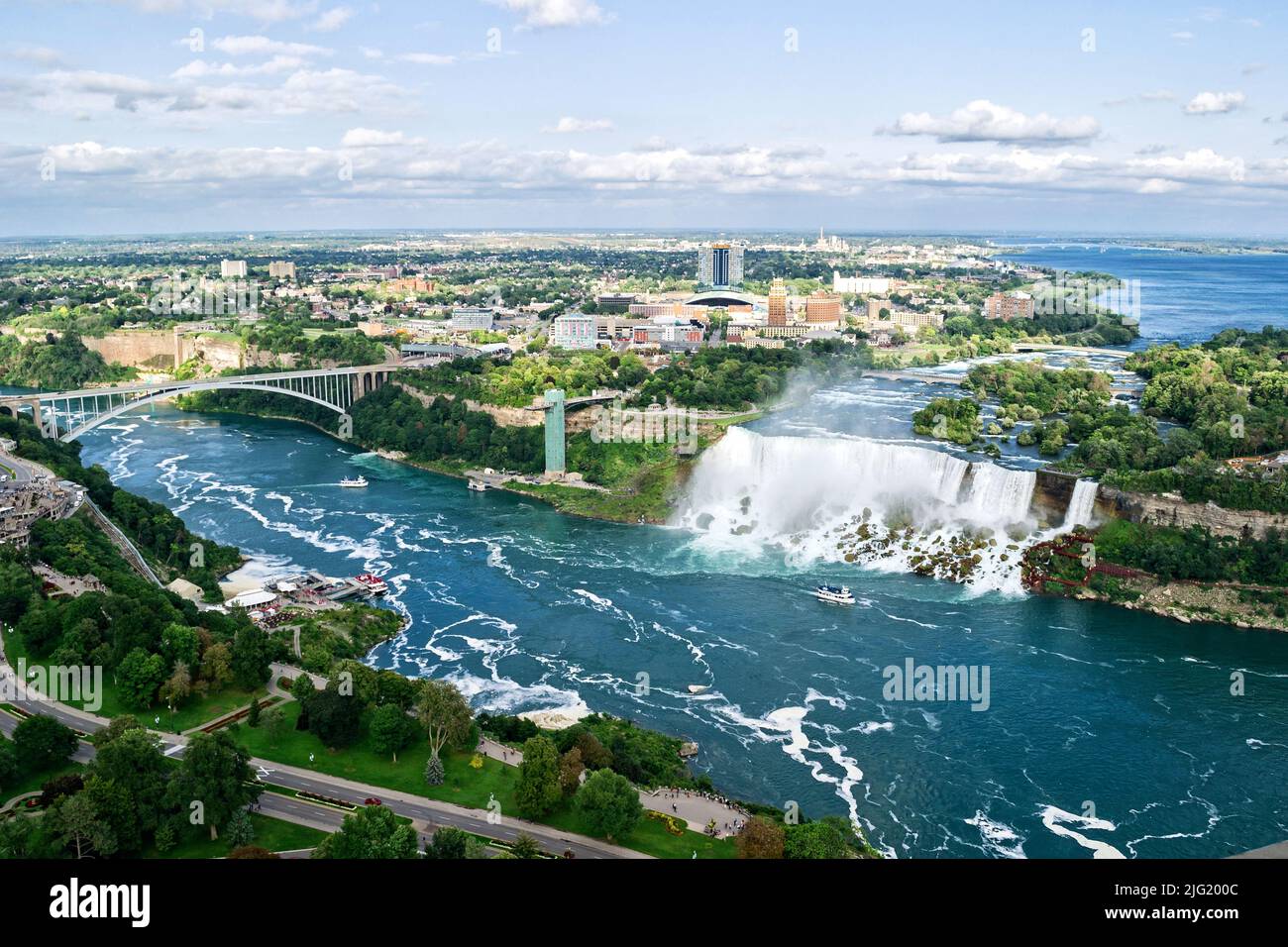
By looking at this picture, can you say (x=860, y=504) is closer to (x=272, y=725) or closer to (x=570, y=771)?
(x=570, y=771)

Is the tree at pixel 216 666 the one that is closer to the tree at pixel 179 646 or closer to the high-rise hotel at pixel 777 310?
the tree at pixel 179 646

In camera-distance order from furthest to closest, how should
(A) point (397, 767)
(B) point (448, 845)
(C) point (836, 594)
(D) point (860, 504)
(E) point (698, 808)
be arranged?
(D) point (860, 504), (C) point (836, 594), (A) point (397, 767), (E) point (698, 808), (B) point (448, 845)

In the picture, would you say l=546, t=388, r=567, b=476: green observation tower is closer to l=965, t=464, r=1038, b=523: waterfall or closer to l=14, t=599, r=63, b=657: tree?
l=965, t=464, r=1038, b=523: waterfall

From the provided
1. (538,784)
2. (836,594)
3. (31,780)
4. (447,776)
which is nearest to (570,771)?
(538,784)

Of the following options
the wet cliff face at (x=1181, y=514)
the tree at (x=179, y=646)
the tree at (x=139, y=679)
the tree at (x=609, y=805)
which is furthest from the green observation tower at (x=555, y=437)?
the tree at (x=609, y=805)

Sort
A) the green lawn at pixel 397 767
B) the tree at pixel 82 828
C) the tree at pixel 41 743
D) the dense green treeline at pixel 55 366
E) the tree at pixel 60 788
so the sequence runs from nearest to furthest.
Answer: the tree at pixel 82 828
the tree at pixel 60 788
the tree at pixel 41 743
the green lawn at pixel 397 767
the dense green treeline at pixel 55 366
